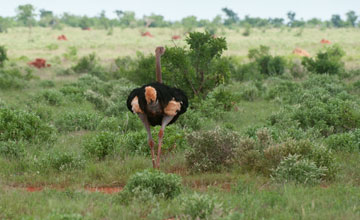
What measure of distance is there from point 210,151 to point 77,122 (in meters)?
5.09

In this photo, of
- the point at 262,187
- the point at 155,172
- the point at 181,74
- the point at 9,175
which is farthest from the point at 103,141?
the point at 181,74

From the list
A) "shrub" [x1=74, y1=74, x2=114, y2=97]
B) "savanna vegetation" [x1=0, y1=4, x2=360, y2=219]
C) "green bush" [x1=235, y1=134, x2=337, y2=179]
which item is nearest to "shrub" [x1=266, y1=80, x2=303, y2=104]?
"savanna vegetation" [x1=0, y1=4, x2=360, y2=219]

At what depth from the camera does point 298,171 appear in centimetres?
643

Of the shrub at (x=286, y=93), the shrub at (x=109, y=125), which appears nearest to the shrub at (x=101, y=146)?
the shrub at (x=109, y=125)

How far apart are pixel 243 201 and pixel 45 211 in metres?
2.12

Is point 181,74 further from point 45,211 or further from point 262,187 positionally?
point 45,211

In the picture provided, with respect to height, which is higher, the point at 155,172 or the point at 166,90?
the point at 166,90

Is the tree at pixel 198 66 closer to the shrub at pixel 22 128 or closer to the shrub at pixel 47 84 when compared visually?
the shrub at pixel 22 128

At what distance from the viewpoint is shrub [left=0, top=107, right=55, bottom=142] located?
9.37 meters

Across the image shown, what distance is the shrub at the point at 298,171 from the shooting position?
634cm

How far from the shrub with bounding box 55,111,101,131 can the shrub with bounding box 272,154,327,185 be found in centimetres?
612

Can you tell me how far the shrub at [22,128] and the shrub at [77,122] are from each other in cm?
167

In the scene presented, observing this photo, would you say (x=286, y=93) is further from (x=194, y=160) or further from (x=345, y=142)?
(x=194, y=160)

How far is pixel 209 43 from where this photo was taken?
45.6ft
